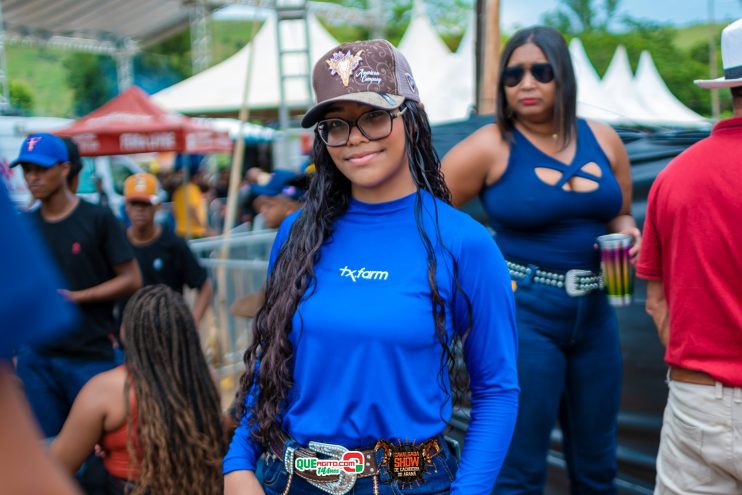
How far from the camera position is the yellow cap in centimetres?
638

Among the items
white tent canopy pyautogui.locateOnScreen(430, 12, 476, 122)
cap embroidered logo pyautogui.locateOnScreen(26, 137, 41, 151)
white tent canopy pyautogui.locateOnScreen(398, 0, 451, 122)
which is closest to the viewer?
cap embroidered logo pyautogui.locateOnScreen(26, 137, 41, 151)

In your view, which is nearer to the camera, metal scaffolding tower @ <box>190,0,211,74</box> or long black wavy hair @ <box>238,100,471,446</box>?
long black wavy hair @ <box>238,100,471,446</box>

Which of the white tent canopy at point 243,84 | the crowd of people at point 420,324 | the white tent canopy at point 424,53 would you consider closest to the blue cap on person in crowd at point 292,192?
the crowd of people at point 420,324

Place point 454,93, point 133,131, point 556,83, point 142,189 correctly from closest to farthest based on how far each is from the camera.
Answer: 1. point 556,83
2. point 142,189
3. point 133,131
4. point 454,93

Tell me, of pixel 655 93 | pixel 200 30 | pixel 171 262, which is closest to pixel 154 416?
pixel 171 262

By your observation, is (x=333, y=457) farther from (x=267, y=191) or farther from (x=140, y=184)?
(x=140, y=184)

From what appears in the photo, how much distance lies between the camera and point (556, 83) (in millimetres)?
3408

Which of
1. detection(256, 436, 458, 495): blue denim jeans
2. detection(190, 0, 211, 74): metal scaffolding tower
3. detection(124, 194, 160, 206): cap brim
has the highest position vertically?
detection(190, 0, 211, 74): metal scaffolding tower

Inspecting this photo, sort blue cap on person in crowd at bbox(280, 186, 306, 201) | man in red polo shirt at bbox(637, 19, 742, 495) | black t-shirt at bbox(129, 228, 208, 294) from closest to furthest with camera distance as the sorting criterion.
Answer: man in red polo shirt at bbox(637, 19, 742, 495) → blue cap on person in crowd at bbox(280, 186, 306, 201) → black t-shirt at bbox(129, 228, 208, 294)

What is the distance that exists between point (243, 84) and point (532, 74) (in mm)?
12628

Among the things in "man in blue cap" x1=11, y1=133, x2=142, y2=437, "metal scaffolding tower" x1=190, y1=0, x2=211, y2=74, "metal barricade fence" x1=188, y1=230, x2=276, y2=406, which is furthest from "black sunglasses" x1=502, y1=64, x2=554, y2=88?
"metal scaffolding tower" x1=190, y1=0, x2=211, y2=74

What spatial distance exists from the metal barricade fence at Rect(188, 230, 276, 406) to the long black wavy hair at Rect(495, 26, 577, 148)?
3.92 m

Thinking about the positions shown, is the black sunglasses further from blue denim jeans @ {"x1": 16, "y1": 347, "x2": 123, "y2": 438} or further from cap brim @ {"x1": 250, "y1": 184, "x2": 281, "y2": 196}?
blue denim jeans @ {"x1": 16, "y1": 347, "x2": 123, "y2": 438}

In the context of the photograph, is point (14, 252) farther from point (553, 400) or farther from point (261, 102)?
point (261, 102)
